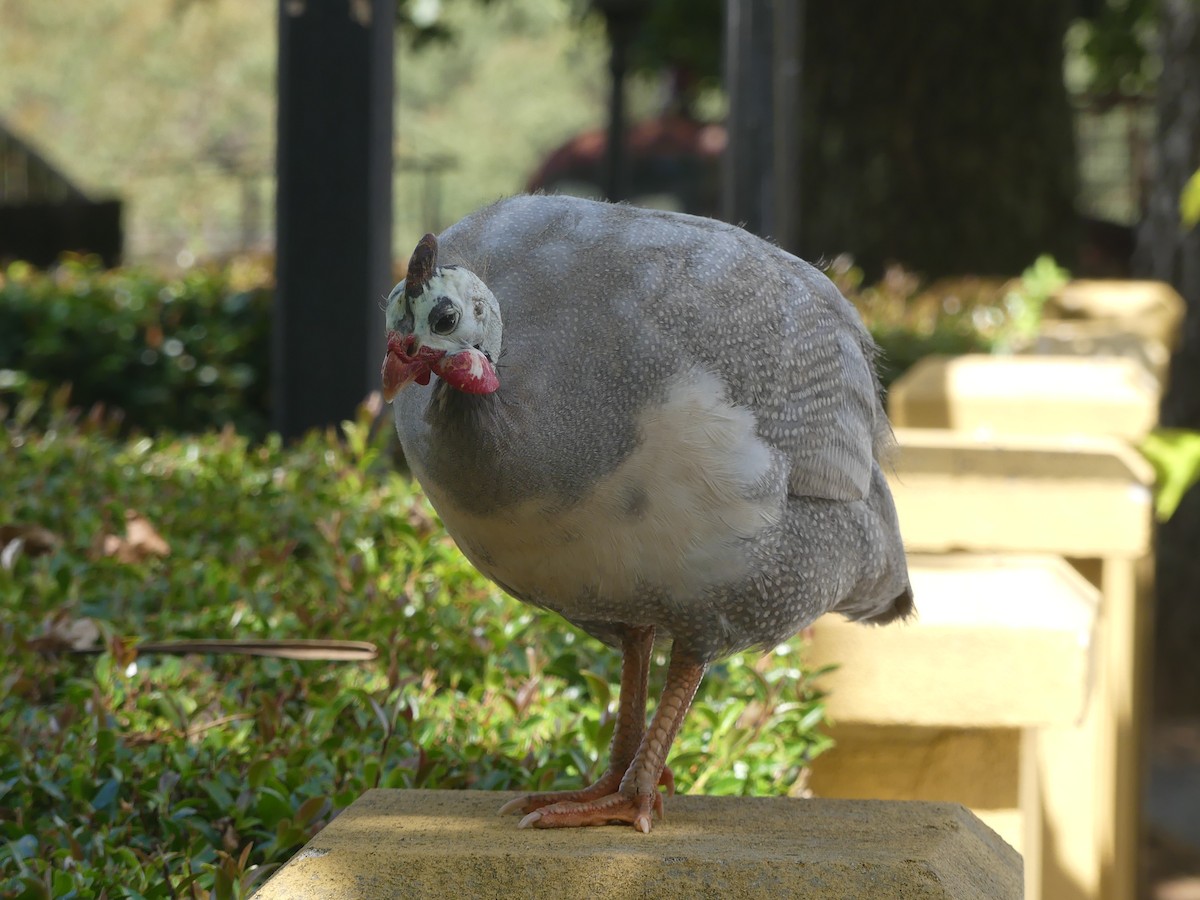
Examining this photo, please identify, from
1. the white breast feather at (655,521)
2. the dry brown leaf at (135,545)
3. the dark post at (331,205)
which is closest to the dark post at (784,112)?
the dark post at (331,205)

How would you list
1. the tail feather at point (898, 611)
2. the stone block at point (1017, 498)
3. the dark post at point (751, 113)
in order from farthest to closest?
the dark post at point (751, 113) < the stone block at point (1017, 498) < the tail feather at point (898, 611)

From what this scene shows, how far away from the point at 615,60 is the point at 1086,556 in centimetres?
909

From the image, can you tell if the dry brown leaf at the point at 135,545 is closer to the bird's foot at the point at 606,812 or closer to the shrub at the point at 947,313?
the bird's foot at the point at 606,812

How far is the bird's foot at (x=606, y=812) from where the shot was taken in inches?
92.7

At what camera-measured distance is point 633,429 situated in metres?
2.19

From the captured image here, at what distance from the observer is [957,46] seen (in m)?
13.3

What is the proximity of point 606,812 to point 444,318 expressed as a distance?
0.87 metres

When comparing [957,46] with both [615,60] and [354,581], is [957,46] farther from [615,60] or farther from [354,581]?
[354,581]

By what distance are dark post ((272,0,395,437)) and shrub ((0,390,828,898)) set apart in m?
1.09

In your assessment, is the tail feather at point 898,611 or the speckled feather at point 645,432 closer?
the speckled feather at point 645,432

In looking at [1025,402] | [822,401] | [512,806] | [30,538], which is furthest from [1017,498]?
[30,538]

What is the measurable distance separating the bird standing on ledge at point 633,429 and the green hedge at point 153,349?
5.32 metres

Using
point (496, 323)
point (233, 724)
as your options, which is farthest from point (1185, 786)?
point (496, 323)

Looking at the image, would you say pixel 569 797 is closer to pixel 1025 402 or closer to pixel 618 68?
pixel 1025 402
